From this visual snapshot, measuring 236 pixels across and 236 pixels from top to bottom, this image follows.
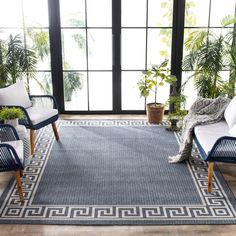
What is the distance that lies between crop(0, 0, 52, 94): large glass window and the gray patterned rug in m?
1.48

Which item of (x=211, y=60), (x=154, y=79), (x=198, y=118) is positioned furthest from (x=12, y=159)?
(x=211, y=60)

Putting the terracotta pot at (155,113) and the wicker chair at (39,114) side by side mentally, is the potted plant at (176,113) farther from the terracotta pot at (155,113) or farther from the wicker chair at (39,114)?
the wicker chair at (39,114)

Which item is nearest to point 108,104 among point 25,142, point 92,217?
point 25,142

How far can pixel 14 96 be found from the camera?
471cm

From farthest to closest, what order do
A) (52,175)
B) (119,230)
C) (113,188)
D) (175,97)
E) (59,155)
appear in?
1. (175,97)
2. (59,155)
3. (52,175)
4. (113,188)
5. (119,230)

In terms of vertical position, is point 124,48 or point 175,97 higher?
point 124,48

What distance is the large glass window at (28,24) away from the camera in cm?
564

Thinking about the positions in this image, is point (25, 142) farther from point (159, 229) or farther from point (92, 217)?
point (159, 229)

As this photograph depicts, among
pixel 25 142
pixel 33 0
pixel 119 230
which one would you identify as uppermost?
pixel 33 0

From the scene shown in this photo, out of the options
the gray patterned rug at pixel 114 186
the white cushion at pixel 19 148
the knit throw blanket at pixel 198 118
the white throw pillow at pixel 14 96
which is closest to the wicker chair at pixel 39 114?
the white throw pillow at pixel 14 96

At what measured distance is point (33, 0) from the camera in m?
5.64

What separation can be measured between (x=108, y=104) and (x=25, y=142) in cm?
230

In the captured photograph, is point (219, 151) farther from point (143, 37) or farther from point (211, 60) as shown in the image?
point (143, 37)

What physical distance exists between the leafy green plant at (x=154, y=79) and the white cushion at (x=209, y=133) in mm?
1387
